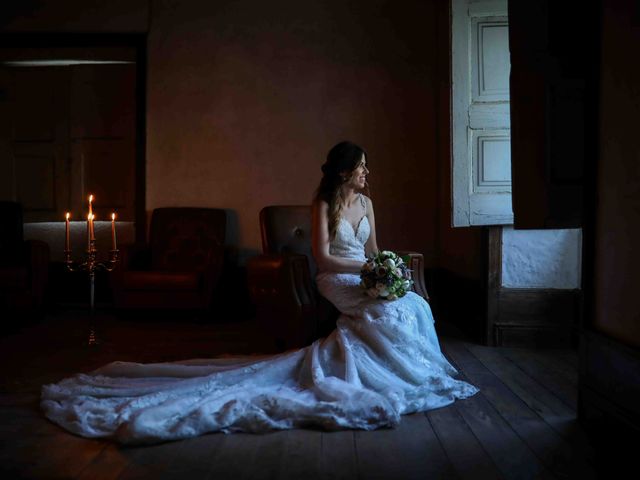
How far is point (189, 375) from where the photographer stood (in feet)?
10.2

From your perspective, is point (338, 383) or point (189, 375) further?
point (189, 375)

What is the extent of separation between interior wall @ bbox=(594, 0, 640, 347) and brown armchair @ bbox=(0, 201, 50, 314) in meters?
4.52

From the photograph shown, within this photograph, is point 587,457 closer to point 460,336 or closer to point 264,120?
point 460,336

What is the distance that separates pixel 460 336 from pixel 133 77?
480 centimetres

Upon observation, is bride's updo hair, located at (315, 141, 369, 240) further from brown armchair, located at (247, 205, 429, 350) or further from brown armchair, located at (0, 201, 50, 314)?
brown armchair, located at (0, 201, 50, 314)

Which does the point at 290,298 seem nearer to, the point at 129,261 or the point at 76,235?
the point at 129,261

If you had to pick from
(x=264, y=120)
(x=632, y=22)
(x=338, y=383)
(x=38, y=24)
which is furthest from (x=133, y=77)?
(x=632, y=22)

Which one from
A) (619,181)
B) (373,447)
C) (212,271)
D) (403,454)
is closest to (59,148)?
(212,271)

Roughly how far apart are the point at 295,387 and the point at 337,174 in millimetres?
1317

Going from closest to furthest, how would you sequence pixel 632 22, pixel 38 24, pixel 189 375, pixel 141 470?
pixel 141 470
pixel 632 22
pixel 189 375
pixel 38 24

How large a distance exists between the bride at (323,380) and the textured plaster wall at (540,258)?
3.94 feet

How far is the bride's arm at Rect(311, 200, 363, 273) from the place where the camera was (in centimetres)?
359

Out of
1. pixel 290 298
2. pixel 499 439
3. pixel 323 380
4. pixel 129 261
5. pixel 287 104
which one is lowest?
pixel 499 439

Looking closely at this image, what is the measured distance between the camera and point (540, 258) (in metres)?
4.32
